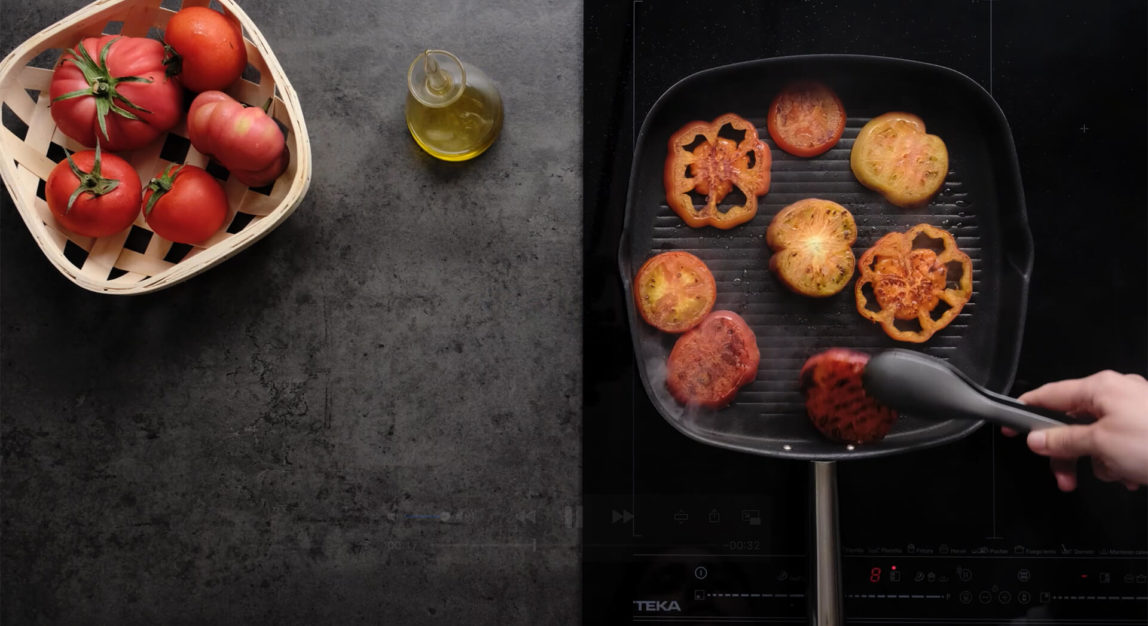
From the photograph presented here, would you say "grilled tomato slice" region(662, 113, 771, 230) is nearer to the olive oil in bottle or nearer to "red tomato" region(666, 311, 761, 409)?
"red tomato" region(666, 311, 761, 409)

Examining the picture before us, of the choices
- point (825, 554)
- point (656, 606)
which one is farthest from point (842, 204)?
point (656, 606)

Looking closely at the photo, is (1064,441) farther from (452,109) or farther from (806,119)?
(452,109)

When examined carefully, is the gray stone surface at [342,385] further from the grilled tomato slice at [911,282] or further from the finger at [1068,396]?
the finger at [1068,396]

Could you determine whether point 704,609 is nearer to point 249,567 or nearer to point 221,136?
point 249,567

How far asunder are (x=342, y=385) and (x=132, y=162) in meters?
0.39

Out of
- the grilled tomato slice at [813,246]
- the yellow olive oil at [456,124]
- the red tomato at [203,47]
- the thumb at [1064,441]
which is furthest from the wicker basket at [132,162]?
the thumb at [1064,441]

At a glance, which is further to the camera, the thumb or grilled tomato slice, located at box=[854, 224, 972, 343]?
grilled tomato slice, located at box=[854, 224, 972, 343]

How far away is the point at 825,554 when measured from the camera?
79 cm

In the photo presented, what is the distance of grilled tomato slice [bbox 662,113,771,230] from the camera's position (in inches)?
33.0

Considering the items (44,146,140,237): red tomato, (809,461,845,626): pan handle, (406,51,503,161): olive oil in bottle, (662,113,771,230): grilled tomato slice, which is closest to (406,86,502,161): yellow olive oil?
(406,51,503,161): olive oil in bottle

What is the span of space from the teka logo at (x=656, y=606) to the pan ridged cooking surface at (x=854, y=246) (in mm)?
228

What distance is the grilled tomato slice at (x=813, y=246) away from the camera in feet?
2.68

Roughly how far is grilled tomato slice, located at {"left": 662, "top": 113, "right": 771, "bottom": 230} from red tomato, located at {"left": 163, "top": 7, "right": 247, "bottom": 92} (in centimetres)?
55

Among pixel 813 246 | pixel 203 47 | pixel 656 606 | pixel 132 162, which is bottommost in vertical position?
pixel 656 606
